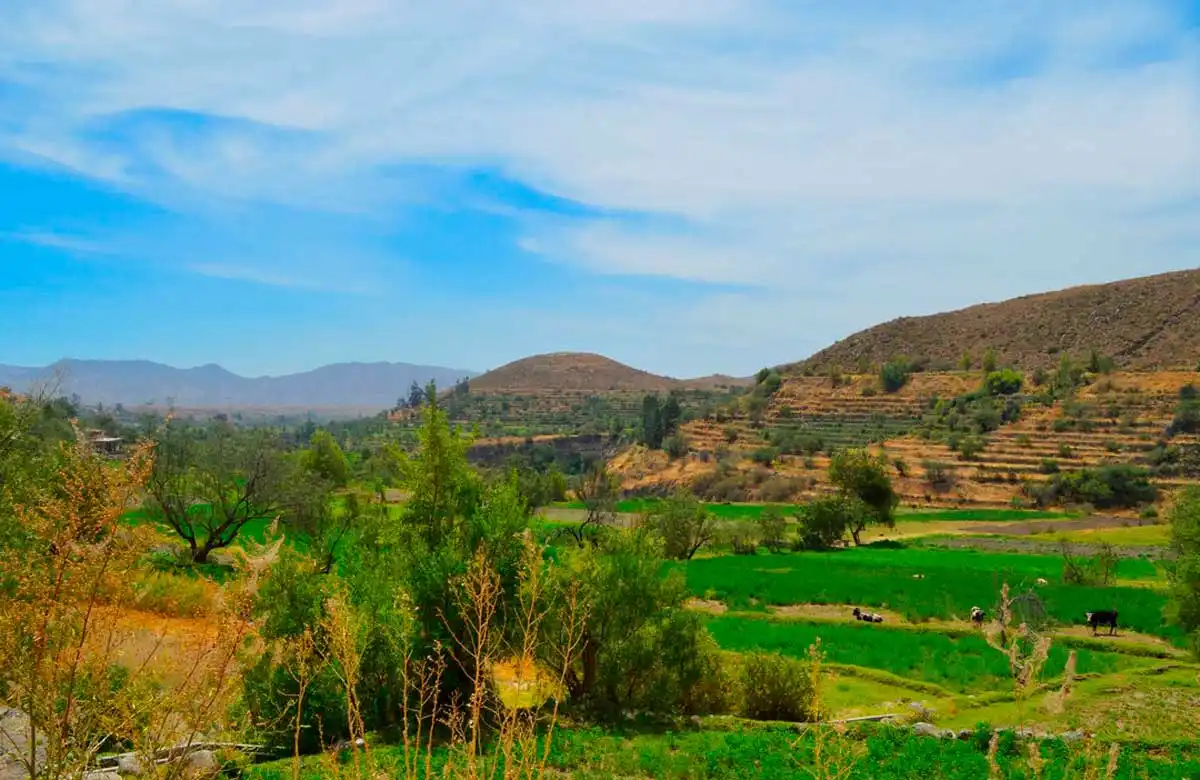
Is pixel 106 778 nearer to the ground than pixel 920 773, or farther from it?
farther from it

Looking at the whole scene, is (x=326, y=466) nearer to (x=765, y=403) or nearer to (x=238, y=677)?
(x=238, y=677)

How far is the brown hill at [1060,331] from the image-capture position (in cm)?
10412

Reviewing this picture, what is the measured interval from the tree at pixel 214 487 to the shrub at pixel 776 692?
27527 millimetres

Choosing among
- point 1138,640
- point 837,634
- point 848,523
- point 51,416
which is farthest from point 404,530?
point 51,416

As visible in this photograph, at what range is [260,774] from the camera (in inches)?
456

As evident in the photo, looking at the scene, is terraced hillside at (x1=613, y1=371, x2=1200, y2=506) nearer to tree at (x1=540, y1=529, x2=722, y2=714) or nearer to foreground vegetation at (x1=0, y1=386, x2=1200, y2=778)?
foreground vegetation at (x1=0, y1=386, x2=1200, y2=778)

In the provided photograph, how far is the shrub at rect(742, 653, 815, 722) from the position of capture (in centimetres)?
1777

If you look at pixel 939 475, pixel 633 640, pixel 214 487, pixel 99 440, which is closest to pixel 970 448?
pixel 939 475

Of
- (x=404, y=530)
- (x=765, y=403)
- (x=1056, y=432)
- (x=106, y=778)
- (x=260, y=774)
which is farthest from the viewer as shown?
(x=765, y=403)

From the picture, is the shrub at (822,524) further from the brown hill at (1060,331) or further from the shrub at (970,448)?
the brown hill at (1060,331)

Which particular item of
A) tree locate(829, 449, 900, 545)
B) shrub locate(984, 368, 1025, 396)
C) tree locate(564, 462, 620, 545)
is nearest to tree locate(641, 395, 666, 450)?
tree locate(564, 462, 620, 545)

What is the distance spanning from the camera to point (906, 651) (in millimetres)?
24359

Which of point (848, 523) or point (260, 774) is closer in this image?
point (260, 774)

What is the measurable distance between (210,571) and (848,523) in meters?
41.7
